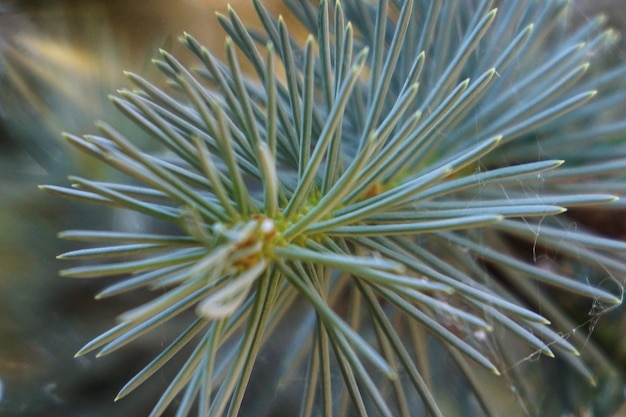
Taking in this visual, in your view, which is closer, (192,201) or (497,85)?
(192,201)

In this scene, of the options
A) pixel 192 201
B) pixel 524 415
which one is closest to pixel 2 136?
pixel 192 201

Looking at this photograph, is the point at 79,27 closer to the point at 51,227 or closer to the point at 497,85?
the point at 51,227

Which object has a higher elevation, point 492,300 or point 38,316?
point 38,316

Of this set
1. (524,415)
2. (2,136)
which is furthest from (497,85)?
(2,136)

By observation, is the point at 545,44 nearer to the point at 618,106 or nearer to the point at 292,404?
the point at 618,106

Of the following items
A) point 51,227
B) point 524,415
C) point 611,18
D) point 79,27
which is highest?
point 79,27

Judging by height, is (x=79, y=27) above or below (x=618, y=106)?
above
